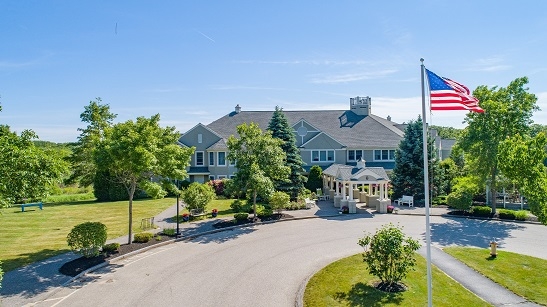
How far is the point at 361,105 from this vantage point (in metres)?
51.7

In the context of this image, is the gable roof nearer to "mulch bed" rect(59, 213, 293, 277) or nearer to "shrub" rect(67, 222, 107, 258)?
"mulch bed" rect(59, 213, 293, 277)

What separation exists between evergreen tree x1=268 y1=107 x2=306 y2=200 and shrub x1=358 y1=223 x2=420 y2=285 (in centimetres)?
2016

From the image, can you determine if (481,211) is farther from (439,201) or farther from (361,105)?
(361,105)

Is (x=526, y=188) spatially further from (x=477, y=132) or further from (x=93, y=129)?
(x=93, y=129)

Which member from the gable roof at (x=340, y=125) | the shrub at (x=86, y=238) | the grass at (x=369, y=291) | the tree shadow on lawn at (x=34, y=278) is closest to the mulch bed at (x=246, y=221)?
the shrub at (x=86, y=238)

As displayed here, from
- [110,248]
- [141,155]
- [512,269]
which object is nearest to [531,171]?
[512,269]

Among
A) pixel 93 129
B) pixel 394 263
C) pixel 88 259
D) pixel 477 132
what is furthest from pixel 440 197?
pixel 93 129

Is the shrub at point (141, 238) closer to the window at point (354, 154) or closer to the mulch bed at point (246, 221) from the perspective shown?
the mulch bed at point (246, 221)

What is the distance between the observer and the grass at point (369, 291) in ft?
44.9

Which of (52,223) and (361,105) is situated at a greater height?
(361,105)

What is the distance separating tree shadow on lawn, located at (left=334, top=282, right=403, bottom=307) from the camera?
1360cm

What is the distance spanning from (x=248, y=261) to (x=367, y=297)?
6576 millimetres

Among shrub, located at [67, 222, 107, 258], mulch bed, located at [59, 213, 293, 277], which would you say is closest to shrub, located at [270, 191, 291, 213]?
mulch bed, located at [59, 213, 293, 277]

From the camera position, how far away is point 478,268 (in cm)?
1750
